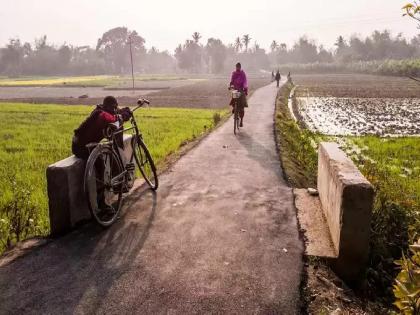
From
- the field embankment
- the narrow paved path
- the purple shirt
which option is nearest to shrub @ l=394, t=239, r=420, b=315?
the field embankment

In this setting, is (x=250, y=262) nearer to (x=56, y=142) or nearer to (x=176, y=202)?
(x=176, y=202)

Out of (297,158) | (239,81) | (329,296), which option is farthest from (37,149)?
(329,296)

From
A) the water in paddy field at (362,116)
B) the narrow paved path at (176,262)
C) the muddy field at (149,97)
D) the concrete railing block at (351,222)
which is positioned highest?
the concrete railing block at (351,222)

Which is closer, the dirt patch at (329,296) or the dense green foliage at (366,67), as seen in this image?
the dirt patch at (329,296)

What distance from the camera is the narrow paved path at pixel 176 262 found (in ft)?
10.0

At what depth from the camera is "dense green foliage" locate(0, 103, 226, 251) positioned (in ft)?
17.9

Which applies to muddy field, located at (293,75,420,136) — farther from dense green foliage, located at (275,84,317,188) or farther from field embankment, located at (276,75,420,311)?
dense green foliage, located at (275,84,317,188)

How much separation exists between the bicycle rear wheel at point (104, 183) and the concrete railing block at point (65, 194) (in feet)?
0.66

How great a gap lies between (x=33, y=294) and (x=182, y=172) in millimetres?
4157

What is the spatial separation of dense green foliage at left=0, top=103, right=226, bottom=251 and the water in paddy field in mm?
5776

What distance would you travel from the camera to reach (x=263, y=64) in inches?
5482

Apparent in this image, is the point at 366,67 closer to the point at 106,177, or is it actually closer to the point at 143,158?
the point at 143,158

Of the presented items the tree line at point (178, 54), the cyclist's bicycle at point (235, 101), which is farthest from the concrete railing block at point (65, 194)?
the tree line at point (178, 54)

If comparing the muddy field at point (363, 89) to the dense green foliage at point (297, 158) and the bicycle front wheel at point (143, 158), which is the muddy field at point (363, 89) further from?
the bicycle front wheel at point (143, 158)
